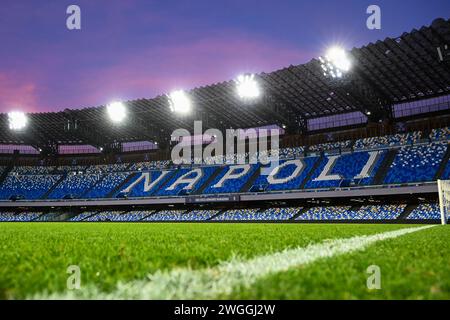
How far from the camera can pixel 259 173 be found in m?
40.9

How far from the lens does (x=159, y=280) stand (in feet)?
7.95

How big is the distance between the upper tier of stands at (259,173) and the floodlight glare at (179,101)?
918cm

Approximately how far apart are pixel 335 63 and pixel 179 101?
678 inches

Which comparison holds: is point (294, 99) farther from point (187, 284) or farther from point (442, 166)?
point (187, 284)

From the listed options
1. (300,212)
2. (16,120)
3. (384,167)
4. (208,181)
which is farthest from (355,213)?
(16,120)

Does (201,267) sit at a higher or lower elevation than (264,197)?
lower

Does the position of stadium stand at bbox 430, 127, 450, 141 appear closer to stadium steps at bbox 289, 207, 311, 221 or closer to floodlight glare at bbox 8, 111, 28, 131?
stadium steps at bbox 289, 207, 311, 221

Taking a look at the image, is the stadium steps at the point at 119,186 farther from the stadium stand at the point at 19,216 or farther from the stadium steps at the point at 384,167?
the stadium steps at the point at 384,167

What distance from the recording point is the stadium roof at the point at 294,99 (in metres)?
29.0

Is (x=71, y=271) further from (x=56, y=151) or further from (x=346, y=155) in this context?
(x=56, y=151)

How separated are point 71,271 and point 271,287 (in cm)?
155

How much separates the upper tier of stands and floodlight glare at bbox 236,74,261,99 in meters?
9.74
